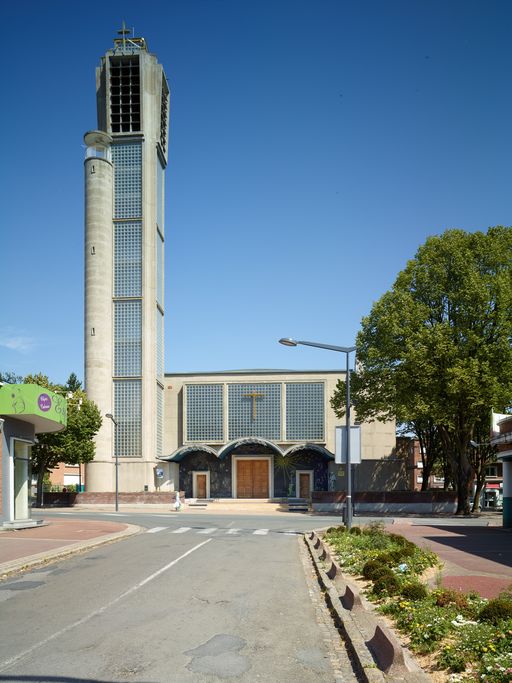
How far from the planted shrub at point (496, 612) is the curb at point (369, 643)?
1166 mm

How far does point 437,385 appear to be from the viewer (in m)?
40.0

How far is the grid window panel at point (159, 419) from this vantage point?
62.1m

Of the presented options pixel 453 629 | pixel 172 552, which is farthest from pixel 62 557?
pixel 453 629

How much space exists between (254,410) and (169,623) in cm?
5295

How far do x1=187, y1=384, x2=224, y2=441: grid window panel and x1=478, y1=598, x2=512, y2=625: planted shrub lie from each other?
55.0 m

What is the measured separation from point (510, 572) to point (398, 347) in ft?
87.2

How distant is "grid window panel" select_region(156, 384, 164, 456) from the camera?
204 ft

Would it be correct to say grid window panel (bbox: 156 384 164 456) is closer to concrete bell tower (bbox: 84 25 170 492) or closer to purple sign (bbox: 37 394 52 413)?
concrete bell tower (bbox: 84 25 170 492)

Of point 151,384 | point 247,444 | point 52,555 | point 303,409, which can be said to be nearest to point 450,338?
point 303,409

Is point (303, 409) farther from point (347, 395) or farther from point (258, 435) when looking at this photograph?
point (347, 395)

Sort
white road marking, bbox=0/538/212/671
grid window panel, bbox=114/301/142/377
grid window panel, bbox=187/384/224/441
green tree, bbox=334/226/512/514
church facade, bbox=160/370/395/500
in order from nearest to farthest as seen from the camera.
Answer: white road marking, bbox=0/538/212/671 → green tree, bbox=334/226/512/514 → grid window panel, bbox=114/301/142/377 → church facade, bbox=160/370/395/500 → grid window panel, bbox=187/384/224/441

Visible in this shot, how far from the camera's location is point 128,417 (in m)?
60.2

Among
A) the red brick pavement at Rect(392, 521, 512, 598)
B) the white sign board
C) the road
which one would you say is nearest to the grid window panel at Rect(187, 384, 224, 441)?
the red brick pavement at Rect(392, 521, 512, 598)

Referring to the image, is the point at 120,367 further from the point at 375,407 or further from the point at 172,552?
the point at 172,552
